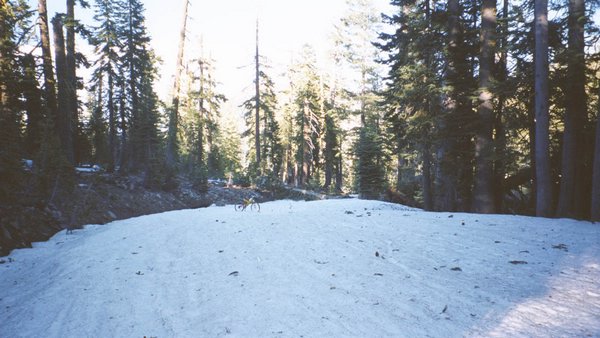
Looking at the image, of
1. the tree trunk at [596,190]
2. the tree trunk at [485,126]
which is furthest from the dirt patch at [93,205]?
the tree trunk at [596,190]

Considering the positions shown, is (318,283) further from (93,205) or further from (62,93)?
(62,93)

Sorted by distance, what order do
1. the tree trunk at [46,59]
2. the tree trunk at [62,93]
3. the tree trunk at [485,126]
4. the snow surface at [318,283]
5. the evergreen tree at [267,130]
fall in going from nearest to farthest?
1. the snow surface at [318,283]
2. the tree trunk at [485,126]
3. the tree trunk at [62,93]
4. the tree trunk at [46,59]
5. the evergreen tree at [267,130]

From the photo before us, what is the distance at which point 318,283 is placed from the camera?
Result: 4.26 metres

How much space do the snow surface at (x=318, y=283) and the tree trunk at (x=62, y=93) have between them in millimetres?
6706

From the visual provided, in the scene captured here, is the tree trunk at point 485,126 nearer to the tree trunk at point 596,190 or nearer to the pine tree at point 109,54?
the tree trunk at point 596,190

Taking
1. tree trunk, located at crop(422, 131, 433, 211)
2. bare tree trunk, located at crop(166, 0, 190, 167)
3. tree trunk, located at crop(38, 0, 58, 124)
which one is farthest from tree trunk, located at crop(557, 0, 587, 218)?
bare tree trunk, located at crop(166, 0, 190, 167)

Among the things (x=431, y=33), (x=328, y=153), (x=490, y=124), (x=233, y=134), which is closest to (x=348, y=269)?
(x=490, y=124)

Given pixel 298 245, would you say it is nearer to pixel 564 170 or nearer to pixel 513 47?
pixel 564 170

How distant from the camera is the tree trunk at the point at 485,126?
34.7 feet

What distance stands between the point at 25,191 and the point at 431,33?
1695cm

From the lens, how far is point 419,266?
4.80m

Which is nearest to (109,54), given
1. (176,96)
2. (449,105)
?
(176,96)

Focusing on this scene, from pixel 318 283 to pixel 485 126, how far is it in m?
9.63

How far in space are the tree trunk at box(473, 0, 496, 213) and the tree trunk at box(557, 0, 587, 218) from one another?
2.16 m
